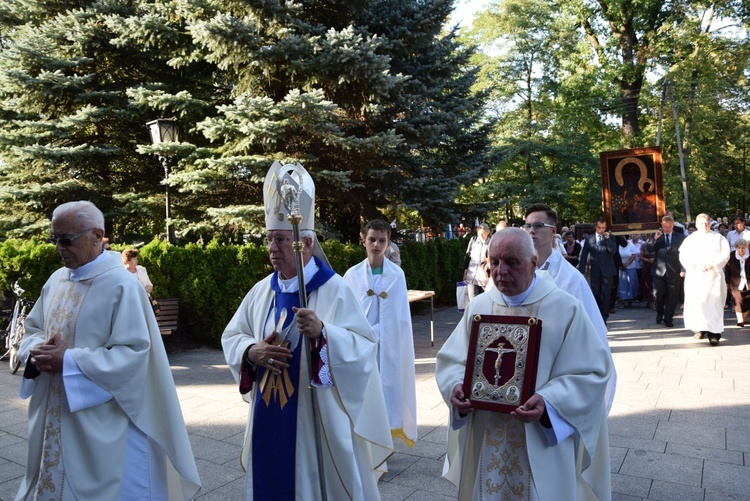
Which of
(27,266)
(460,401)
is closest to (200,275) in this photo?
(27,266)

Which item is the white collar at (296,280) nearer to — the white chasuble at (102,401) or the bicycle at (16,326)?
the white chasuble at (102,401)

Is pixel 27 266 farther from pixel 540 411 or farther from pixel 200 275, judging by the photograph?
pixel 540 411

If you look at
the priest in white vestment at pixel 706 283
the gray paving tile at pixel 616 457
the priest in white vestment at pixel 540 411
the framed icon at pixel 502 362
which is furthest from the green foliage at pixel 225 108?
the framed icon at pixel 502 362

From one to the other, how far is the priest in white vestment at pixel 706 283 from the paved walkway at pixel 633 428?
0.52 metres

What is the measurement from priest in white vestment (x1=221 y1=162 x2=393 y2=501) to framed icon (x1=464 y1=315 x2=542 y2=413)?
28.0 inches

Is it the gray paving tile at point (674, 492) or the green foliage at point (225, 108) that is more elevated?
the green foliage at point (225, 108)

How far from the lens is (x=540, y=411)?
105 inches

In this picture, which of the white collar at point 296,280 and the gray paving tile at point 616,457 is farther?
the gray paving tile at point 616,457

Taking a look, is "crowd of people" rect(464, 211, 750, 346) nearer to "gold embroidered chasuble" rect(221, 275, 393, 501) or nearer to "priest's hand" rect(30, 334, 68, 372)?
"gold embroidered chasuble" rect(221, 275, 393, 501)

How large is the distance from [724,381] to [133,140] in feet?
41.6

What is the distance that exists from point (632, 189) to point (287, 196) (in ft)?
50.2

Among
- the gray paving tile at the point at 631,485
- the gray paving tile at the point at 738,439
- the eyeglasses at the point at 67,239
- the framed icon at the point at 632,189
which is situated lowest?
the gray paving tile at the point at 738,439

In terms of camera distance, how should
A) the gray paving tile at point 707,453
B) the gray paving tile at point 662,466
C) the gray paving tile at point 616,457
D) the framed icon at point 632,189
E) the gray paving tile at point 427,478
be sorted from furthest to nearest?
the framed icon at point 632,189
the gray paving tile at point 707,453
the gray paving tile at point 616,457
the gray paving tile at point 662,466
the gray paving tile at point 427,478

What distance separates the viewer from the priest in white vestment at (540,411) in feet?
9.06
